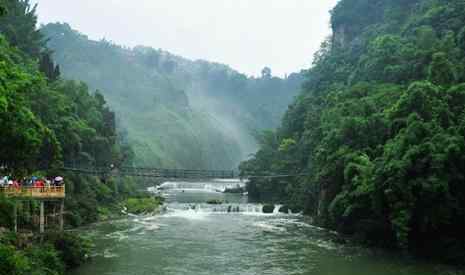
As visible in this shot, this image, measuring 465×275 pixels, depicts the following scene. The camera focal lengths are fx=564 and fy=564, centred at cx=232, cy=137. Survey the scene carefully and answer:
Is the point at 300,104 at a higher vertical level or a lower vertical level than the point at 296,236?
higher

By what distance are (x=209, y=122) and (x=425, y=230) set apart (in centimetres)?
16384

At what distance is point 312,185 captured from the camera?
156 ft

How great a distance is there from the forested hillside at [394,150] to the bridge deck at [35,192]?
16.8 meters

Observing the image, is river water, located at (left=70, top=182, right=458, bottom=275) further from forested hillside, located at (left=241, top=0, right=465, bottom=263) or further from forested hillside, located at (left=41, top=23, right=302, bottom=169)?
forested hillside, located at (left=41, top=23, right=302, bottom=169)

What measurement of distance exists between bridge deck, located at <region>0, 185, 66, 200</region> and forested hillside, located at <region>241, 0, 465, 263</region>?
55.0 ft

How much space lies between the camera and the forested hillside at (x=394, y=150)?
27.7 meters

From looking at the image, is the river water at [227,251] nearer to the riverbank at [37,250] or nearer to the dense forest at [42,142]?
the riverbank at [37,250]

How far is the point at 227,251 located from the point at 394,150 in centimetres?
1049

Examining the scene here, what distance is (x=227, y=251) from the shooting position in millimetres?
30891

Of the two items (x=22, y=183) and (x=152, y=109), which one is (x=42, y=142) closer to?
(x=22, y=183)

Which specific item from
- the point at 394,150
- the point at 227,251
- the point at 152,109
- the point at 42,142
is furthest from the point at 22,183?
the point at 152,109

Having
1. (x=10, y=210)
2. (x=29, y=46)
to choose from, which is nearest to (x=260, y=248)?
(x=10, y=210)

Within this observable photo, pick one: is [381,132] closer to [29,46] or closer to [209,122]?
[29,46]

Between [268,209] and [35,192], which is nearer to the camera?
[35,192]
